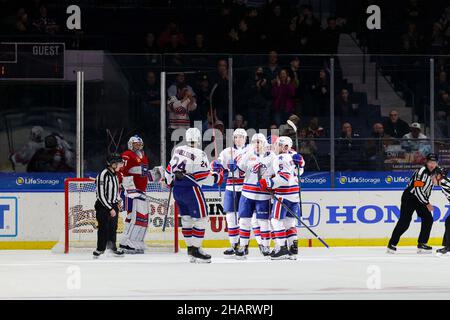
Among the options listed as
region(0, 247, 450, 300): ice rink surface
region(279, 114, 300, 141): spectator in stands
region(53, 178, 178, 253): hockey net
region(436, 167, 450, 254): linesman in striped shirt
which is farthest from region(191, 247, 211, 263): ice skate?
region(279, 114, 300, 141): spectator in stands

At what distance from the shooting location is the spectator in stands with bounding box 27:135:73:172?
17.4 m

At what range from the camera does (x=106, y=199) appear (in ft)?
49.5

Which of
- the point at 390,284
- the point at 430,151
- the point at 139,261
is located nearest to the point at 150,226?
the point at 139,261

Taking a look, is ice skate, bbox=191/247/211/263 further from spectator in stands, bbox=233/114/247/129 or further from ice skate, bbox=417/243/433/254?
spectator in stands, bbox=233/114/247/129

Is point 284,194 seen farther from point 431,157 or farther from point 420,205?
point 431,157

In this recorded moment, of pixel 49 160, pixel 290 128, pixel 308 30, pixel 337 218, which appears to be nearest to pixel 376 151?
pixel 337 218

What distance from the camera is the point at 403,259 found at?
49.7 ft

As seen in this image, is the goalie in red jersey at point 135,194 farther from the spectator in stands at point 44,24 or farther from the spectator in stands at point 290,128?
the spectator in stands at point 44,24

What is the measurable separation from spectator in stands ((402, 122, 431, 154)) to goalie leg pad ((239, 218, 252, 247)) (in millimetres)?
3400

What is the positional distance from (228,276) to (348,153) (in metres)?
5.11

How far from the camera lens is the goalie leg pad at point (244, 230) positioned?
15.1 m

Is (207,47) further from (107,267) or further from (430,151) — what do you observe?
(107,267)

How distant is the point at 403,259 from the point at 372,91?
14.3 feet

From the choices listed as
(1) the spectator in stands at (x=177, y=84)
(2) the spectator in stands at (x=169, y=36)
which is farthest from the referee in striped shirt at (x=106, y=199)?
(2) the spectator in stands at (x=169, y=36)
